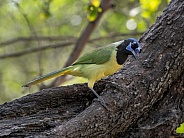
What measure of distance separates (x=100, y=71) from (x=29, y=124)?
0.91m

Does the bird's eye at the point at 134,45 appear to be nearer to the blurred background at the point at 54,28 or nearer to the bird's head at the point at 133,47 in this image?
the bird's head at the point at 133,47

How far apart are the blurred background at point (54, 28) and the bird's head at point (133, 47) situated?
236cm

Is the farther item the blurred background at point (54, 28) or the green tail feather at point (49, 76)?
the blurred background at point (54, 28)

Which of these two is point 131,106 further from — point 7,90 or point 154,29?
point 7,90

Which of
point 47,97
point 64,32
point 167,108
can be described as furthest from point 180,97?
point 64,32

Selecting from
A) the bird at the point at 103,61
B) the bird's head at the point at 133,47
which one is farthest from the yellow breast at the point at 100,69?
the bird's head at the point at 133,47

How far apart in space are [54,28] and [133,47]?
4.81 meters

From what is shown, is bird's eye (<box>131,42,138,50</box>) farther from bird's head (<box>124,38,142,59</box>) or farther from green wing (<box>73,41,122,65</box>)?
green wing (<box>73,41,122,65</box>)

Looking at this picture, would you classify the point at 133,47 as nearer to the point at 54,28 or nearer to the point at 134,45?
the point at 134,45

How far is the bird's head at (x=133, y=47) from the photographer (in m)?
3.65

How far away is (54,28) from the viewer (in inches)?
328

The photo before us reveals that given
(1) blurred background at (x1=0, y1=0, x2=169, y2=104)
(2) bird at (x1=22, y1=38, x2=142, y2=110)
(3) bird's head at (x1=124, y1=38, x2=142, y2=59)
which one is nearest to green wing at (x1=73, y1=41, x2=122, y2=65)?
(2) bird at (x1=22, y1=38, x2=142, y2=110)

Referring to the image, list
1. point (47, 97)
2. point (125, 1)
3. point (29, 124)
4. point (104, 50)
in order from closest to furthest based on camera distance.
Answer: point (29, 124)
point (47, 97)
point (104, 50)
point (125, 1)

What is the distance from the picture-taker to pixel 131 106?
10.9 ft
